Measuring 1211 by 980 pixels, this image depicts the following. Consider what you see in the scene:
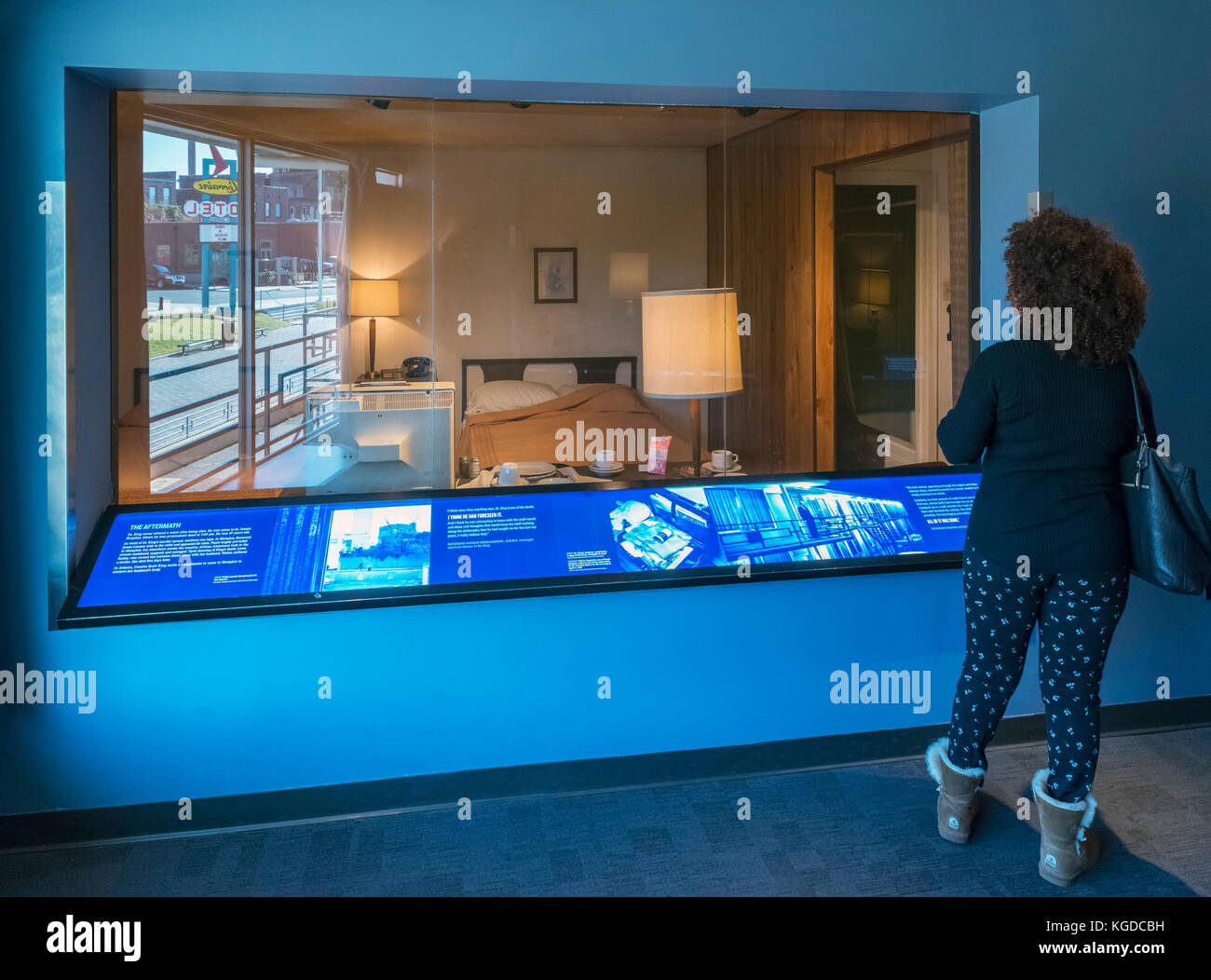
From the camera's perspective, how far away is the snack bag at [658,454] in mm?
3475

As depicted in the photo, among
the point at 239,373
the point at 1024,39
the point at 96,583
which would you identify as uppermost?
the point at 1024,39

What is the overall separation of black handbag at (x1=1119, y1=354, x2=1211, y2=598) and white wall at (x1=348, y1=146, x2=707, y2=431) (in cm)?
151

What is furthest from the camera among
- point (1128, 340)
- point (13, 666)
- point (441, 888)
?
point (13, 666)

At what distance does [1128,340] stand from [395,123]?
2197 millimetres

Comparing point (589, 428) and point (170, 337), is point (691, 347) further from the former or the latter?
point (170, 337)

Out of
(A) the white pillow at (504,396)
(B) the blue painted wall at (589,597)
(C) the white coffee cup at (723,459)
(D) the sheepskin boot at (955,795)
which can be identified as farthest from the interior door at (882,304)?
(D) the sheepskin boot at (955,795)

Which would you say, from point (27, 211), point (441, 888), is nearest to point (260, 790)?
point (441, 888)

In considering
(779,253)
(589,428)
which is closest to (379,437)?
(589,428)

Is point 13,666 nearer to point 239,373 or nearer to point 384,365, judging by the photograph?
point 239,373

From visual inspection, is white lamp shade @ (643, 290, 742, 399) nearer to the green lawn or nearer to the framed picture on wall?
the framed picture on wall

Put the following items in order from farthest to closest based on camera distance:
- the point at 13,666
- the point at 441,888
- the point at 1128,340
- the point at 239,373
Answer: the point at 239,373 < the point at 13,666 < the point at 441,888 < the point at 1128,340

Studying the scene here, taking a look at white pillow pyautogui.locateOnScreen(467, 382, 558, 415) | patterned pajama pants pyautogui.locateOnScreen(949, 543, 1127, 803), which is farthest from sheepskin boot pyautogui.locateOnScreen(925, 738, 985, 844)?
white pillow pyautogui.locateOnScreen(467, 382, 558, 415)

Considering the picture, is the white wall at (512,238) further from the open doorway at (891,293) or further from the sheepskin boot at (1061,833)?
the sheepskin boot at (1061,833)

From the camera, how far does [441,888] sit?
2629mm
